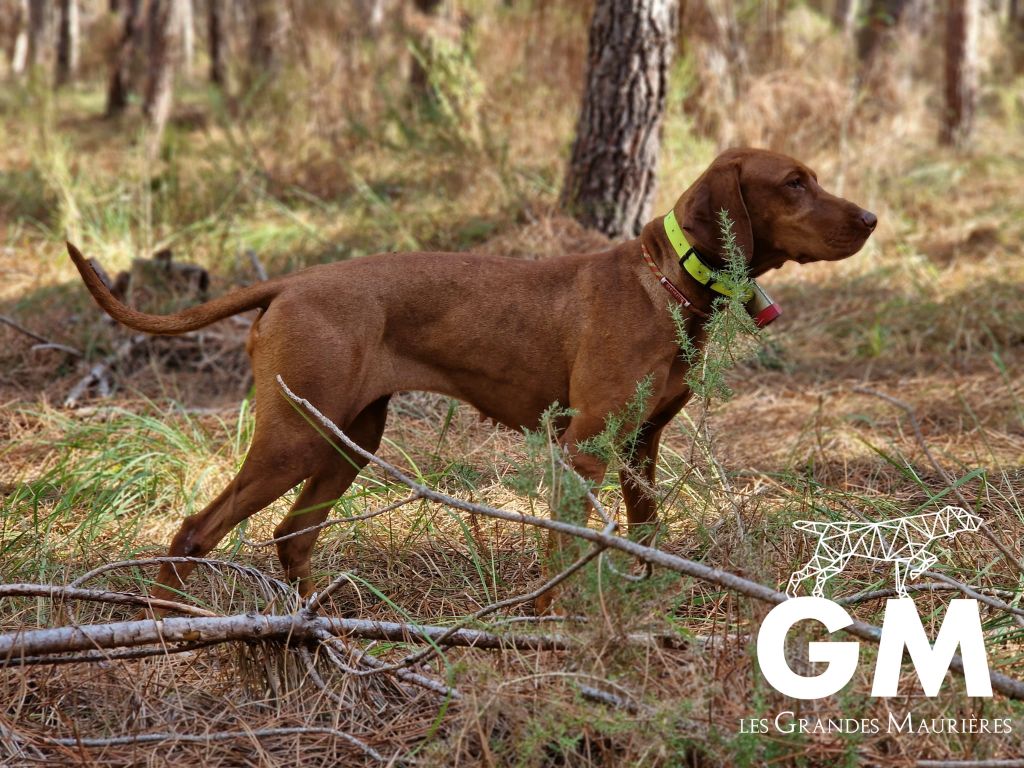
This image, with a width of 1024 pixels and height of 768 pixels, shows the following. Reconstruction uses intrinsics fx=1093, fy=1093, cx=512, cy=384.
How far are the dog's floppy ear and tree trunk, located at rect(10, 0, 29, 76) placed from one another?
78.5 feet

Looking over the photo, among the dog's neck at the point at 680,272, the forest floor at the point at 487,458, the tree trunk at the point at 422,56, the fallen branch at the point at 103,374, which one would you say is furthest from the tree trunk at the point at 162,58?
the dog's neck at the point at 680,272

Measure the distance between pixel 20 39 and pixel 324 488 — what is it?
25.6 meters

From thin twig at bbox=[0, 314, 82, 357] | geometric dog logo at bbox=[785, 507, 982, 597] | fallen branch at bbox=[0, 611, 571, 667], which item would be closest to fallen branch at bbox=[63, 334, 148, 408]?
thin twig at bbox=[0, 314, 82, 357]

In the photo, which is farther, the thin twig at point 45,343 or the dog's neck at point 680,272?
the thin twig at point 45,343

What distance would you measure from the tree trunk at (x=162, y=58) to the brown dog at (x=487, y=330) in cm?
864

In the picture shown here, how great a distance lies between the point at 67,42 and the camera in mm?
22641

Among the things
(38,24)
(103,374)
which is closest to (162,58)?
(103,374)

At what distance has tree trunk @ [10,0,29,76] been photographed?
80.9 feet

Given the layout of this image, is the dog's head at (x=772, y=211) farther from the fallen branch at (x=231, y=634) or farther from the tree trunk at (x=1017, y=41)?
the tree trunk at (x=1017, y=41)

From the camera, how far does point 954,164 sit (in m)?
11.2

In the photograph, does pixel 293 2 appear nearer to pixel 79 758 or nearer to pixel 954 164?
pixel 954 164

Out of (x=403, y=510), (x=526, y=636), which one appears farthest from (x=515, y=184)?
(x=526, y=636)

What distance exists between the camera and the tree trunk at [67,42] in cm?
2153

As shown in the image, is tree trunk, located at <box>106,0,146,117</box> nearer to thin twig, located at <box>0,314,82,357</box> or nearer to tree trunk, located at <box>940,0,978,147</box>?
thin twig, located at <box>0,314,82,357</box>
